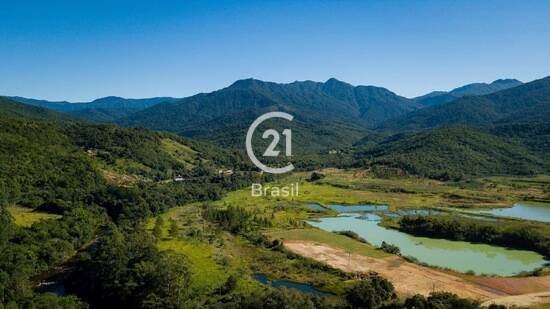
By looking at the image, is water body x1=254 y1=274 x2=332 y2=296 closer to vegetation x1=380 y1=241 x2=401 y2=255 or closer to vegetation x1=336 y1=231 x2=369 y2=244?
vegetation x1=380 y1=241 x2=401 y2=255

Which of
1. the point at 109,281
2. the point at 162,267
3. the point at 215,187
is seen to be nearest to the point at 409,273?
the point at 162,267

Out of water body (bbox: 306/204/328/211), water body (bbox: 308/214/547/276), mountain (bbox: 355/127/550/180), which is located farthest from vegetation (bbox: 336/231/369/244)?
mountain (bbox: 355/127/550/180)

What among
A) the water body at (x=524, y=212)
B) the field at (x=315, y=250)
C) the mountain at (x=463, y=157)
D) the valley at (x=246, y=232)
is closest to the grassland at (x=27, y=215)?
the valley at (x=246, y=232)

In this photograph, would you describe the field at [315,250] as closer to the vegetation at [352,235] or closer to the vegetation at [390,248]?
the vegetation at [390,248]

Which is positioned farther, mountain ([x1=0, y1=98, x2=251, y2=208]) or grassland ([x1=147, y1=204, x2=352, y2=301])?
mountain ([x1=0, y1=98, x2=251, y2=208])

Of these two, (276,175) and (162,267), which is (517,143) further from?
(162,267)

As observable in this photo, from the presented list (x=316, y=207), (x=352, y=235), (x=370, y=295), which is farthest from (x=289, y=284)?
(x=316, y=207)
